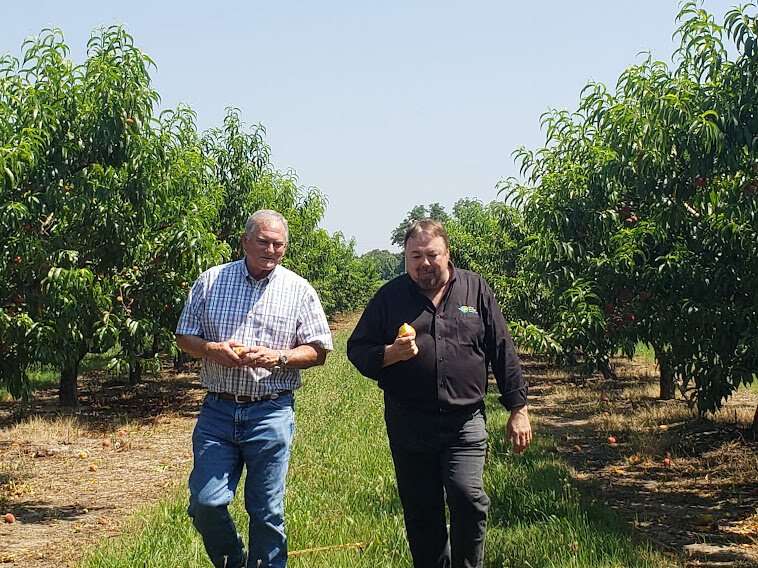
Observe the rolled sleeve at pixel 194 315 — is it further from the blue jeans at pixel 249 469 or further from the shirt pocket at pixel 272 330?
the blue jeans at pixel 249 469

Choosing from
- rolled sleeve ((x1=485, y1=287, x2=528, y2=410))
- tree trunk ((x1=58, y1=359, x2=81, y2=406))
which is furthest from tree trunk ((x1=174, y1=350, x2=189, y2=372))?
rolled sleeve ((x1=485, y1=287, x2=528, y2=410))

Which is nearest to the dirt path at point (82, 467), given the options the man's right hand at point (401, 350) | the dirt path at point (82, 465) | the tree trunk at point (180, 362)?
the dirt path at point (82, 465)

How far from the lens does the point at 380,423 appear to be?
35.1 ft

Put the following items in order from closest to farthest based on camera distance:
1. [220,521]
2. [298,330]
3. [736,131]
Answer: [220,521]
[298,330]
[736,131]

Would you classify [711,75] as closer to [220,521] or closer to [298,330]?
[298,330]

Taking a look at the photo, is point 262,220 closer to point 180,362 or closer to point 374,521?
point 374,521

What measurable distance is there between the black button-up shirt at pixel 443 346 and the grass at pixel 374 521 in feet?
3.94

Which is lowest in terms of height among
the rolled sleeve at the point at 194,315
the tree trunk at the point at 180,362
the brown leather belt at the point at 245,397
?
the brown leather belt at the point at 245,397

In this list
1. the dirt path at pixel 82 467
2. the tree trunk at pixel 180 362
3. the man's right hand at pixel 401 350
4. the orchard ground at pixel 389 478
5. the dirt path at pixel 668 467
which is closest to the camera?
the man's right hand at pixel 401 350

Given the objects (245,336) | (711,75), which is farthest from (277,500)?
(711,75)

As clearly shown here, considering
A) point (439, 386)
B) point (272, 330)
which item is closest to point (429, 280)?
point (439, 386)

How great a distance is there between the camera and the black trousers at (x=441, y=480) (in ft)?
14.0

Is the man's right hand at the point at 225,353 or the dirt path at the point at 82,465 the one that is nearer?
the man's right hand at the point at 225,353

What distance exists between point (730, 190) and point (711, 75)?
89 cm
